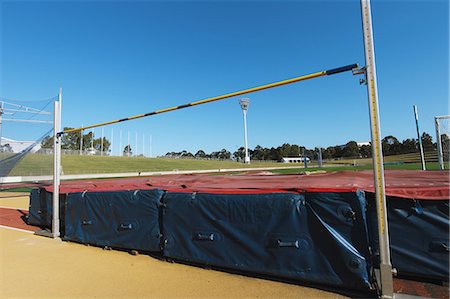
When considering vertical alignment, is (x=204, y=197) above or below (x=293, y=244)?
above

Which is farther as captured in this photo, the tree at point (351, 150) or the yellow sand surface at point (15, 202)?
the tree at point (351, 150)

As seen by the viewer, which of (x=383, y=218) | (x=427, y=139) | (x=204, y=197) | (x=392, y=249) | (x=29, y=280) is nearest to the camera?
(x=383, y=218)

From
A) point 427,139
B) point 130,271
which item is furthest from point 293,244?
point 427,139

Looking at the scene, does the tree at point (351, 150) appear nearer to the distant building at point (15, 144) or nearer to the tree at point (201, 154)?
the tree at point (201, 154)

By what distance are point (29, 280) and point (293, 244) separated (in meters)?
3.63

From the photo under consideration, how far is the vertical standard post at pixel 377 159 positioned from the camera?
9.21 ft

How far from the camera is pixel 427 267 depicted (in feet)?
9.98

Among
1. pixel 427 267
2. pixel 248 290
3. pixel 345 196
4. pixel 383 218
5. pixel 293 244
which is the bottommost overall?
pixel 248 290

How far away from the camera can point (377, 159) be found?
2.94 meters

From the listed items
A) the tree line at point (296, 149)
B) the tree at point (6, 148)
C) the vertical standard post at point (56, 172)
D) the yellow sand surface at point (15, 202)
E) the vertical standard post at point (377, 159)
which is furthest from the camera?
the tree line at point (296, 149)

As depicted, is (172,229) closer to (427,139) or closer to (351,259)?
(351,259)

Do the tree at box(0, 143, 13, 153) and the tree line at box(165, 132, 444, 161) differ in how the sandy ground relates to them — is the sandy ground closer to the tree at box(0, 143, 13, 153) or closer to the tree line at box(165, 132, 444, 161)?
the tree at box(0, 143, 13, 153)

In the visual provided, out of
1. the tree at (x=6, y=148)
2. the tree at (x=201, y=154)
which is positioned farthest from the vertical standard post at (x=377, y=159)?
the tree at (x=201, y=154)

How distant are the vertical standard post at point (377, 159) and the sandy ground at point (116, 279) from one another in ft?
1.82
